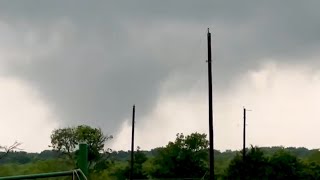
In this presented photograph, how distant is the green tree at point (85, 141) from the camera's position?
71.8 metres

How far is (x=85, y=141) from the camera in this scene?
236 ft

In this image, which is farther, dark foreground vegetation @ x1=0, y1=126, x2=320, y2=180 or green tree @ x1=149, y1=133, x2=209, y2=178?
green tree @ x1=149, y1=133, x2=209, y2=178

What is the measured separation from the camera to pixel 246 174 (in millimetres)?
52906

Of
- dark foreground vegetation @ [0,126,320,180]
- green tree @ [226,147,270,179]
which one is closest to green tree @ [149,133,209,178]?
dark foreground vegetation @ [0,126,320,180]

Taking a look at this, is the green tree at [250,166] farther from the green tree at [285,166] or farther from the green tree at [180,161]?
the green tree at [180,161]

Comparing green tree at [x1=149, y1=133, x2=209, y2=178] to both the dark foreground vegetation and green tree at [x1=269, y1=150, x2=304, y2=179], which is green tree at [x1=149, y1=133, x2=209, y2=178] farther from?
green tree at [x1=269, y1=150, x2=304, y2=179]

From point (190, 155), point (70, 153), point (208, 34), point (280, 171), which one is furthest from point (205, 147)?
point (208, 34)

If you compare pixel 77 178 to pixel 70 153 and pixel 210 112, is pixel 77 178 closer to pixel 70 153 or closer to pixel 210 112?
pixel 210 112

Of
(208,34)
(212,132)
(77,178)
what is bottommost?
(77,178)

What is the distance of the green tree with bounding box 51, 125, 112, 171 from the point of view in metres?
71.8

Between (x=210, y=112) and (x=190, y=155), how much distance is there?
31.7 meters

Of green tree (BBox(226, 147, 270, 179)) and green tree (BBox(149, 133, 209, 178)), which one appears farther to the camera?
green tree (BBox(149, 133, 209, 178))

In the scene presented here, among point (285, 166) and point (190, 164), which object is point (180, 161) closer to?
point (190, 164)

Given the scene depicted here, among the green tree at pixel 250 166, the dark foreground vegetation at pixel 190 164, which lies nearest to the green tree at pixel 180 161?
the dark foreground vegetation at pixel 190 164
